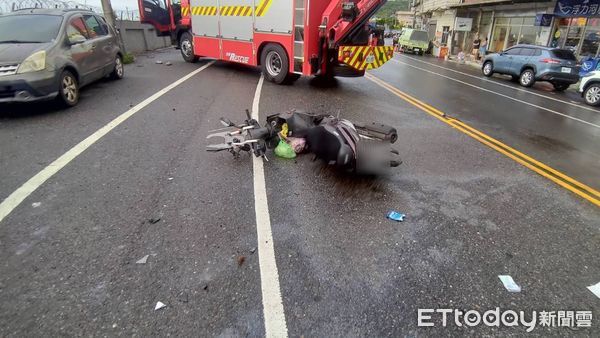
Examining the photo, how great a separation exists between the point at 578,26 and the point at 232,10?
1953cm

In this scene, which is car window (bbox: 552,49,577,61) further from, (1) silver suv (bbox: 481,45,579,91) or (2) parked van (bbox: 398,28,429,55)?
(2) parked van (bbox: 398,28,429,55)

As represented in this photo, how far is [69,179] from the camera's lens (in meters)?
4.16

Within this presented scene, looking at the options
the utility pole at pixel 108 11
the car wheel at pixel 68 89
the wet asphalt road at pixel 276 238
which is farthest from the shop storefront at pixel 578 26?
the car wheel at pixel 68 89

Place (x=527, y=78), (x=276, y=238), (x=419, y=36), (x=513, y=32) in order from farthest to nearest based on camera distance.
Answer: (x=419, y=36)
(x=513, y=32)
(x=527, y=78)
(x=276, y=238)

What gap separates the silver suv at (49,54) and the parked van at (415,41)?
97.7 feet

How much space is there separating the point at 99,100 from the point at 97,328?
6.78m

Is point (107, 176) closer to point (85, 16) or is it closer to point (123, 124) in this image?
point (123, 124)

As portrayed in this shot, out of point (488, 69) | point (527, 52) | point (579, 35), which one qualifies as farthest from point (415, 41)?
point (527, 52)

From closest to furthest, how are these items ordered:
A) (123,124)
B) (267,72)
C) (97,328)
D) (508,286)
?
(97,328), (508,286), (123,124), (267,72)

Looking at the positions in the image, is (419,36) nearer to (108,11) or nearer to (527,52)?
(527,52)

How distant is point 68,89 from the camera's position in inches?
272

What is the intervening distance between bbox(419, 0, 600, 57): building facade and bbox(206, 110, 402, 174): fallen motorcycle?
2015 cm

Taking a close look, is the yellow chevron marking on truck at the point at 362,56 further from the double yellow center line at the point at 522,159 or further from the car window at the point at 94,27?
the car window at the point at 94,27

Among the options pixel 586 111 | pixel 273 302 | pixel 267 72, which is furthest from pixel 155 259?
pixel 586 111
